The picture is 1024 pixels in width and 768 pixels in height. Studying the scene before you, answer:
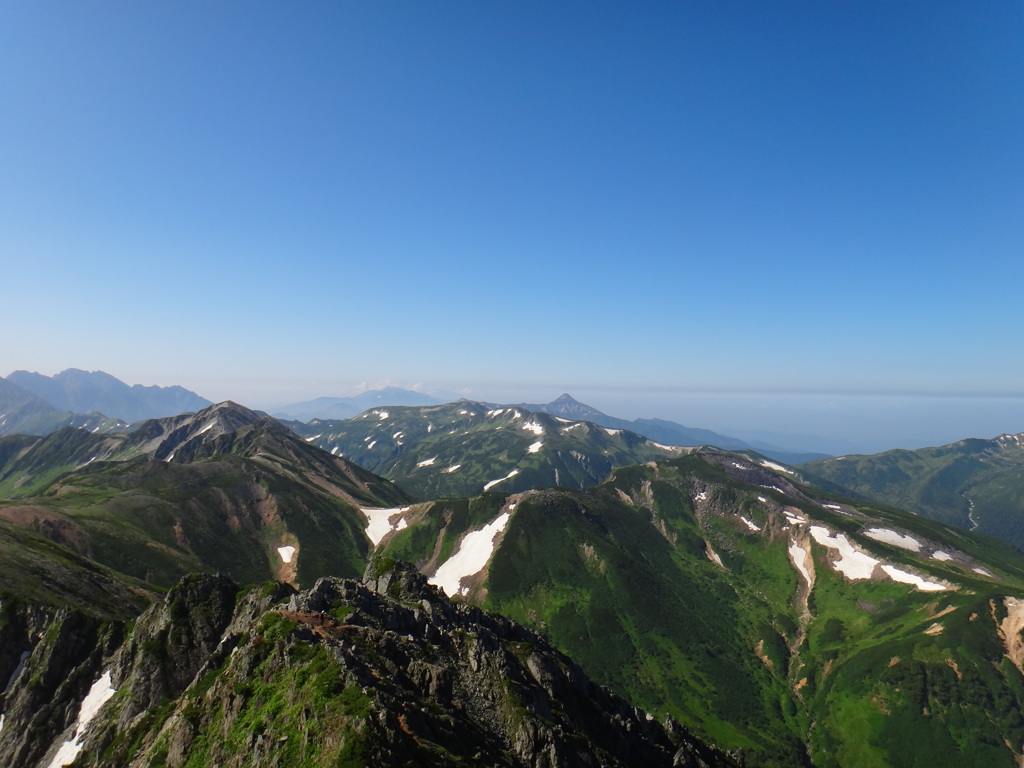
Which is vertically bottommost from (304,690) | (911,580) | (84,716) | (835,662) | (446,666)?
(835,662)

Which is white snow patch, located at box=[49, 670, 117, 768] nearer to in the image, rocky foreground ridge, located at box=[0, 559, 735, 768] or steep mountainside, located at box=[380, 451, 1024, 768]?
rocky foreground ridge, located at box=[0, 559, 735, 768]

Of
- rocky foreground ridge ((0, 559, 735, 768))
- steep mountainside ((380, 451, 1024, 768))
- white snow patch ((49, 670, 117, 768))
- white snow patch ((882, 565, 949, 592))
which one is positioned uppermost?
rocky foreground ridge ((0, 559, 735, 768))

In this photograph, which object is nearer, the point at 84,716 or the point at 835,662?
the point at 84,716

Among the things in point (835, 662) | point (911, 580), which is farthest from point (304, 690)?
point (911, 580)

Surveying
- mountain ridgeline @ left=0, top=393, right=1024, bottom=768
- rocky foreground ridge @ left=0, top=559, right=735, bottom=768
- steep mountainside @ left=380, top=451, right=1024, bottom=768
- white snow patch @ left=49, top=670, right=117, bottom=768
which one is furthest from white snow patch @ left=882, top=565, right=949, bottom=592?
white snow patch @ left=49, top=670, right=117, bottom=768

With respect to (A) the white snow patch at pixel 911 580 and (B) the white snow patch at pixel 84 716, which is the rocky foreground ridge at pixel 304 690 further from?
(A) the white snow patch at pixel 911 580

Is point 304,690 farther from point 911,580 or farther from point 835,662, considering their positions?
point 911,580
